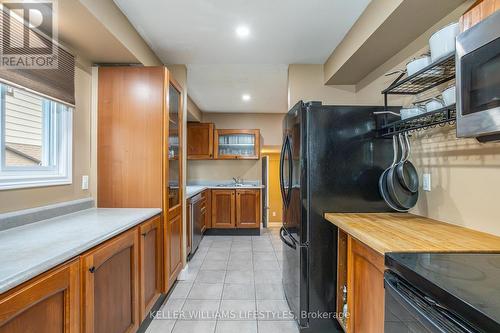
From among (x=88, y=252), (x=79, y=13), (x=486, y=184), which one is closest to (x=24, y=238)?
(x=88, y=252)

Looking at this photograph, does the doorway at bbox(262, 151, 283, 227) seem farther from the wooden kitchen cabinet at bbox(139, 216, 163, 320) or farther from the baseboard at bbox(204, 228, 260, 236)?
the wooden kitchen cabinet at bbox(139, 216, 163, 320)

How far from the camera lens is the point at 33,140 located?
1655 millimetres

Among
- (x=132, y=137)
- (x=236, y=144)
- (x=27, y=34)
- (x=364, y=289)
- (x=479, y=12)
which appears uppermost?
(x=27, y=34)

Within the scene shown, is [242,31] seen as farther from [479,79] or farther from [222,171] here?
[222,171]

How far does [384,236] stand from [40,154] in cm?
223

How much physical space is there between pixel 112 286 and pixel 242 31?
210cm

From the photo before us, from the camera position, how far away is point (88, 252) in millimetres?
1181

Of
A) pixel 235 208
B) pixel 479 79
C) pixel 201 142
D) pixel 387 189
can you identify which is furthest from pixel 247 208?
pixel 479 79

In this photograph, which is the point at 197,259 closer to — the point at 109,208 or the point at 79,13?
the point at 109,208

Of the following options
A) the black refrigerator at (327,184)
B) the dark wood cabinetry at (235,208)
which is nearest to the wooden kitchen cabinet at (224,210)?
the dark wood cabinetry at (235,208)

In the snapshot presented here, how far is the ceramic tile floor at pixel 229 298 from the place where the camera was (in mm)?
1985

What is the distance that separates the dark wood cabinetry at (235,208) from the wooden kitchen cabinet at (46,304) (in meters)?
3.58

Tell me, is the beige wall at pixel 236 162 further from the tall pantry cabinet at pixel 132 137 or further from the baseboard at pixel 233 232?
the tall pantry cabinet at pixel 132 137

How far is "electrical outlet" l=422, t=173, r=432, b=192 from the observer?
1667 mm
